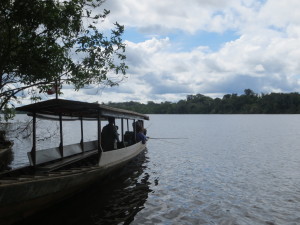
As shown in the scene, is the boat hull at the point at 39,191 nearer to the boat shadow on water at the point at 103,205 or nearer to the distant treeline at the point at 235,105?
the boat shadow on water at the point at 103,205

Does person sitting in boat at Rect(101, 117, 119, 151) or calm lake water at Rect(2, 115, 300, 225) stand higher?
person sitting in boat at Rect(101, 117, 119, 151)

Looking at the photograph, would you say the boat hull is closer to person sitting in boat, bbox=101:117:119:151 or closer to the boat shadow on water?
the boat shadow on water

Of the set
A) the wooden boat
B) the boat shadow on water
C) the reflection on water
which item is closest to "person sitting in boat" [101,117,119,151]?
the wooden boat

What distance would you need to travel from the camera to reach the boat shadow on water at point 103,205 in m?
8.91

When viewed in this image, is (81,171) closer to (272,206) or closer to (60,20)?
(60,20)

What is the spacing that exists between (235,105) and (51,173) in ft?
490

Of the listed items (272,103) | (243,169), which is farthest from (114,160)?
(272,103)

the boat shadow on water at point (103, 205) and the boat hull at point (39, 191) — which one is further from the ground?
the boat hull at point (39, 191)

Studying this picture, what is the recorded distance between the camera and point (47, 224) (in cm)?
845

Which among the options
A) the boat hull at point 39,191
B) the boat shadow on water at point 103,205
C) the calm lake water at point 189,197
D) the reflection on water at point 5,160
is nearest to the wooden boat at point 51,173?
the boat hull at point 39,191

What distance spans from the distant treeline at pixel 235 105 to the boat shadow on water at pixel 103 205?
109324 millimetres

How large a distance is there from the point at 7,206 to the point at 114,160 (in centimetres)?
630

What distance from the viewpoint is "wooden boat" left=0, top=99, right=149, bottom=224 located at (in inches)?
290

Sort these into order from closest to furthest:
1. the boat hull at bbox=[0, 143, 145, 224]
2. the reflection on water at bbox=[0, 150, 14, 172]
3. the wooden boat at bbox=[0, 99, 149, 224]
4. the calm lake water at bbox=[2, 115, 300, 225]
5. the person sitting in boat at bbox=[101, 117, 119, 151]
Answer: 1. the boat hull at bbox=[0, 143, 145, 224]
2. the wooden boat at bbox=[0, 99, 149, 224]
3. the calm lake water at bbox=[2, 115, 300, 225]
4. the person sitting in boat at bbox=[101, 117, 119, 151]
5. the reflection on water at bbox=[0, 150, 14, 172]
